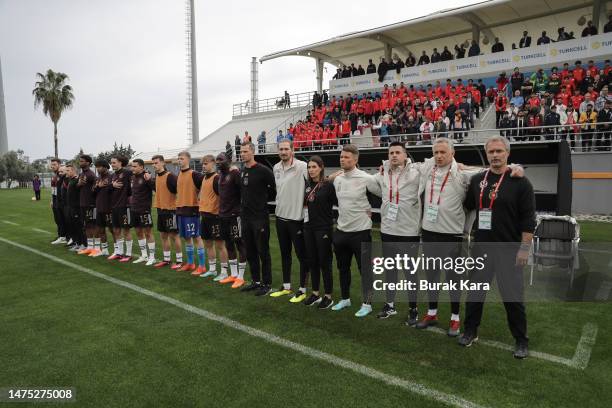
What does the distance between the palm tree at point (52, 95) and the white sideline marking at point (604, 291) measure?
42323 millimetres

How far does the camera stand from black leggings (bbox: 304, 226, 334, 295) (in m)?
5.12

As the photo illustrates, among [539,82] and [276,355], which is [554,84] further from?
[276,355]

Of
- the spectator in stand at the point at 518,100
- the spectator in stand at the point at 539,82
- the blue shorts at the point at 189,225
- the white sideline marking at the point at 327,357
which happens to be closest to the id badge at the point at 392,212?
the white sideline marking at the point at 327,357

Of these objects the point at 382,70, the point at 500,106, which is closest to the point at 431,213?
the point at 500,106

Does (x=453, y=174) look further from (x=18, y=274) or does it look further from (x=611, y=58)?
(x=611, y=58)

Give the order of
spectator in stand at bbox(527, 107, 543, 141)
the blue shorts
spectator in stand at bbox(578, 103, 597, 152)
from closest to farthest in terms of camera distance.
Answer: the blue shorts, spectator in stand at bbox(578, 103, 597, 152), spectator in stand at bbox(527, 107, 543, 141)

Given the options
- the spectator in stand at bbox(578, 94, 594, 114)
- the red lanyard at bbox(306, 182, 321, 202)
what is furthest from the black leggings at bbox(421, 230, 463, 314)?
the spectator in stand at bbox(578, 94, 594, 114)

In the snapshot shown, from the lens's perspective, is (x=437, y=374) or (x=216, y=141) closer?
(x=437, y=374)

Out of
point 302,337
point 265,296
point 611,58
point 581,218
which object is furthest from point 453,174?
point 611,58

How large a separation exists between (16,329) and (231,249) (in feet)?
9.13

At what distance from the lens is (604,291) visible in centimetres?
574

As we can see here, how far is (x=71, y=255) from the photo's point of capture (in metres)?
8.94

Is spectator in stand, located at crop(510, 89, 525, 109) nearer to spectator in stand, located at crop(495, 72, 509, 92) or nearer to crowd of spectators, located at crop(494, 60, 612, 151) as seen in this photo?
crowd of spectators, located at crop(494, 60, 612, 151)

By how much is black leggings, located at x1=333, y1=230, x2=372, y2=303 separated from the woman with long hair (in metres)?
0.15
